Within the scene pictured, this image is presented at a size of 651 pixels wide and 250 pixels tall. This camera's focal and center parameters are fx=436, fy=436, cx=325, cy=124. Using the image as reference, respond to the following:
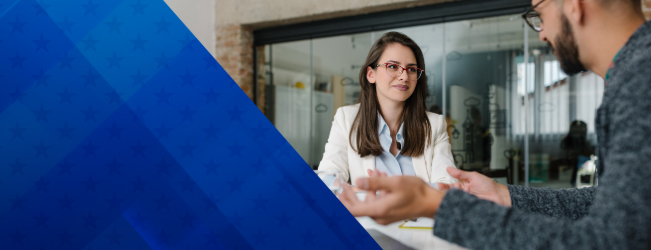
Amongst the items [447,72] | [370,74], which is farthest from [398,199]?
[447,72]

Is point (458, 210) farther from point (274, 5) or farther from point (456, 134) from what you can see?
point (274, 5)

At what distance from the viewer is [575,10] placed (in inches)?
26.2

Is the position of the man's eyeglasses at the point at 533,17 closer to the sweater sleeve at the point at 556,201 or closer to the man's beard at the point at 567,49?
the man's beard at the point at 567,49

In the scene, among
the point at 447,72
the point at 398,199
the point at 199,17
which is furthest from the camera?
the point at 199,17

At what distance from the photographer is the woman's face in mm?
1796

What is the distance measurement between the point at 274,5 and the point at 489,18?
214 centimetres

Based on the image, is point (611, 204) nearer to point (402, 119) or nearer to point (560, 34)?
point (560, 34)

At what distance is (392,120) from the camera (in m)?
1.91

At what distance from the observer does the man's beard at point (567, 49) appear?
0.70 metres

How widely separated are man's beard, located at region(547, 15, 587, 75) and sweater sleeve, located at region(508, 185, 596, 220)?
329mm

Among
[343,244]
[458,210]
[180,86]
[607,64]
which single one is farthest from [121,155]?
[607,64]
